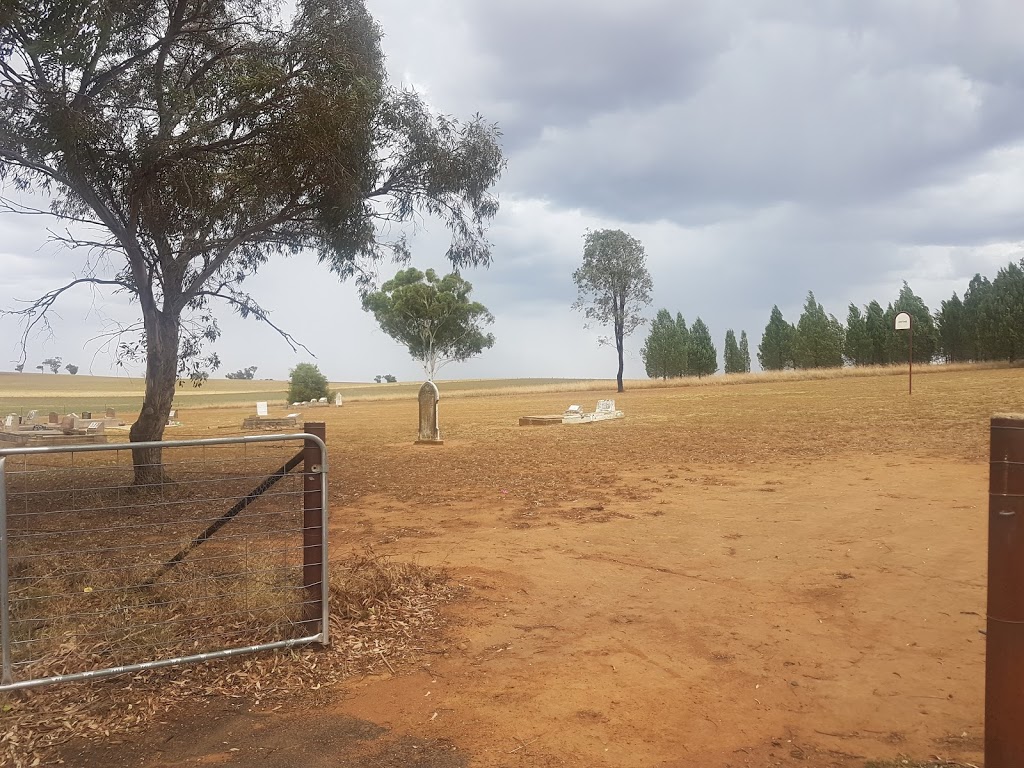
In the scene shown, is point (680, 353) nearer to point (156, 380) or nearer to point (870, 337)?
point (870, 337)

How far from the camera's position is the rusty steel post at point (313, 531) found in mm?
4406

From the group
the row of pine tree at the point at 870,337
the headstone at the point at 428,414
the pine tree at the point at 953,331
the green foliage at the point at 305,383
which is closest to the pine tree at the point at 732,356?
the row of pine tree at the point at 870,337

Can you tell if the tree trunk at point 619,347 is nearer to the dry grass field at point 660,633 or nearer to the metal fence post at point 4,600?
the dry grass field at point 660,633

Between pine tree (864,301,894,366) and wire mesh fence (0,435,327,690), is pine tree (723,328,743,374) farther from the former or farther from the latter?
wire mesh fence (0,435,327,690)

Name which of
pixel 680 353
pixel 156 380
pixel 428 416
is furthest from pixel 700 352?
pixel 156 380

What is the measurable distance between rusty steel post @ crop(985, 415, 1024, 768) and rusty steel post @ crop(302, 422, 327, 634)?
3458 millimetres

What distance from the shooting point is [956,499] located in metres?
9.04

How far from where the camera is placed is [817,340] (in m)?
63.8

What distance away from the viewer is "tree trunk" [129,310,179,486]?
35.5ft

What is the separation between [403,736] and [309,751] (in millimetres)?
441

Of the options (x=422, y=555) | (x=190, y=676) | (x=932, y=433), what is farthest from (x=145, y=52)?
(x=932, y=433)

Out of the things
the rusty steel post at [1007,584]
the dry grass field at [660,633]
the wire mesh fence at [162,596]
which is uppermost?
the rusty steel post at [1007,584]

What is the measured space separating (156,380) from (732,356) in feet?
224

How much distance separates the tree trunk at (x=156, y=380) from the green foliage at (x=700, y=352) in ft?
208
